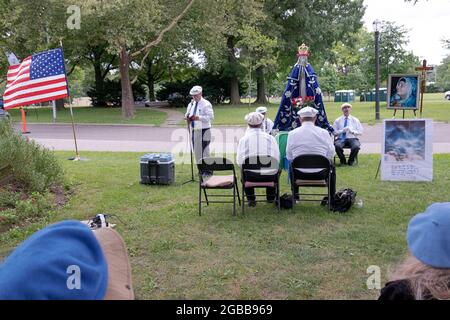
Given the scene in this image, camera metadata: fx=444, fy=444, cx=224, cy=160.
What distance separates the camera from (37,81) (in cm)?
1001

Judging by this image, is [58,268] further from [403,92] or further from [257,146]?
[403,92]

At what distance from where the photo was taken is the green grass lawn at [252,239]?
13.4ft

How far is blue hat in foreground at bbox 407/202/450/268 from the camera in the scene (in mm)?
1572

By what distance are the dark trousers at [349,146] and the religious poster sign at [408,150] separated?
5.69ft

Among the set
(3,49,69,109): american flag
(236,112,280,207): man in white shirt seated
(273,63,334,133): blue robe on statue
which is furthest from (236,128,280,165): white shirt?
(3,49,69,109): american flag

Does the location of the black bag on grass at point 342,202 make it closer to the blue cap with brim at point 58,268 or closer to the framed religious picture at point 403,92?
the framed religious picture at point 403,92

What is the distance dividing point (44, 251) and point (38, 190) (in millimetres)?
6666

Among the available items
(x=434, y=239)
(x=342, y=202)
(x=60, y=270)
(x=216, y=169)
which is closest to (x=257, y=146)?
(x=216, y=169)

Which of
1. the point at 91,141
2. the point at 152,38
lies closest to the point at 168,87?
the point at 152,38

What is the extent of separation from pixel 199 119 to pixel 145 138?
8063 mm

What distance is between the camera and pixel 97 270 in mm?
1246

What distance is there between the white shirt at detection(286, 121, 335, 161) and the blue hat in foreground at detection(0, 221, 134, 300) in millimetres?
5468

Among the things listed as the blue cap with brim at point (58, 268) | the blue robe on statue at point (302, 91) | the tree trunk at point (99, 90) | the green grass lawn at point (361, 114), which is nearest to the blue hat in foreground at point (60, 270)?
the blue cap with brim at point (58, 268)
